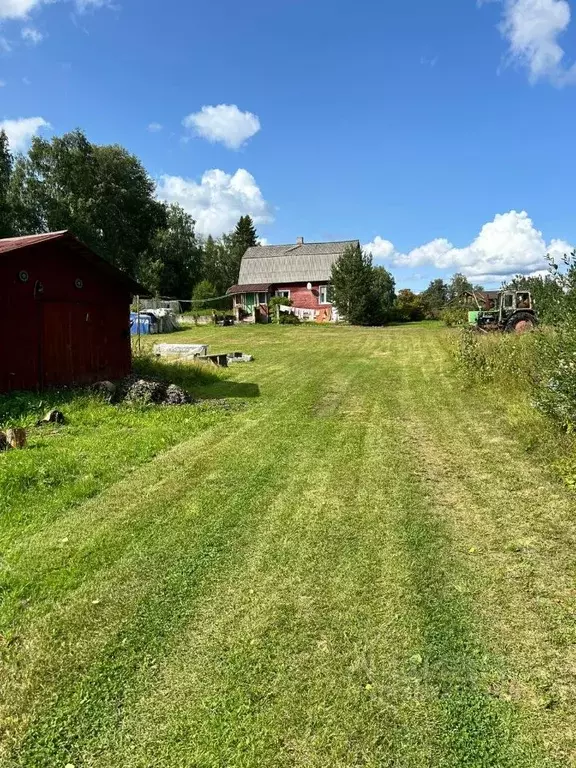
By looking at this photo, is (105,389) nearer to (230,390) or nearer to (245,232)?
(230,390)

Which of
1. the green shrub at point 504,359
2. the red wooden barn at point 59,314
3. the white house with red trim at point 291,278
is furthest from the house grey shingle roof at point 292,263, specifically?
the red wooden barn at point 59,314

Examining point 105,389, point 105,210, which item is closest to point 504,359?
point 105,389

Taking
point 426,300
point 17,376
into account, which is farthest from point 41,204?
point 17,376

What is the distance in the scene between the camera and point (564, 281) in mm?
7035

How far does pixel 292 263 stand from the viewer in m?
40.4

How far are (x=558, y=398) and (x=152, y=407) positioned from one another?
6.47 m

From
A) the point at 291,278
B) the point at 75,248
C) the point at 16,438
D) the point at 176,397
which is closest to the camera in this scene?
the point at 16,438

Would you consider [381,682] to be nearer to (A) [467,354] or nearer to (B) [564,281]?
(B) [564,281]

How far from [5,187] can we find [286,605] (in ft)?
137

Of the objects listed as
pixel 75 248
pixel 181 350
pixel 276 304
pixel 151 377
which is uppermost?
pixel 276 304

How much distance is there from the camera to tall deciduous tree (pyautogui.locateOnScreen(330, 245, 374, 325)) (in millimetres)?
32625

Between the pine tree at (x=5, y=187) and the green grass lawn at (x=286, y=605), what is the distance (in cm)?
3557

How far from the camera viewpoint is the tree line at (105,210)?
37688 mm

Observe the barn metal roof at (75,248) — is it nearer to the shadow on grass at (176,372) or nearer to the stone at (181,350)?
the shadow on grass at (176,372)
